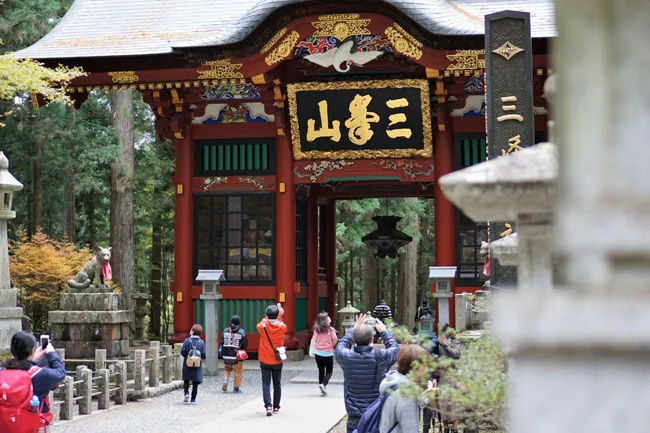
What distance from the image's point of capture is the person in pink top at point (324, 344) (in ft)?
39.3

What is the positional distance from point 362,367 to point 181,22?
1295cm

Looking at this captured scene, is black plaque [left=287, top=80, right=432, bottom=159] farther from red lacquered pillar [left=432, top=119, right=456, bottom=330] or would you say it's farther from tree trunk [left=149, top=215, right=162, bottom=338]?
tree trunk [left=149, top=215, right=162, bottom=338]

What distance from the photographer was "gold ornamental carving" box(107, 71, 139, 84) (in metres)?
16.3

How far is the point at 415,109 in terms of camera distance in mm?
16031

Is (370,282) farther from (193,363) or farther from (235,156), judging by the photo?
(193,363)

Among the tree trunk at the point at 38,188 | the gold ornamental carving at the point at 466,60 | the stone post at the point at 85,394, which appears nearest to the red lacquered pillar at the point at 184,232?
the gold ornamental carving at the point at 466,60

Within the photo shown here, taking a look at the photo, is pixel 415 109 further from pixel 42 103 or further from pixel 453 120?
pixel 42 103

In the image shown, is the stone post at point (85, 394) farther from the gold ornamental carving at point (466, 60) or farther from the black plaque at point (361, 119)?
the gold ornamental carving at point (466, 60)

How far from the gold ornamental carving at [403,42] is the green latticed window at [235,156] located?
3.29 meters

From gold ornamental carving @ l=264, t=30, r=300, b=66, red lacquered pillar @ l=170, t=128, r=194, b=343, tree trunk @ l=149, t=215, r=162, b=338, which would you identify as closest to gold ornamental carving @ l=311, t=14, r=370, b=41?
gold ornamental carving @ l=264, t=30, r=300, b=66

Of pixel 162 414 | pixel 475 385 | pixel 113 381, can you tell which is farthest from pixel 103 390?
pixel 475 385

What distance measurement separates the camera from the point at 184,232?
17219 mm

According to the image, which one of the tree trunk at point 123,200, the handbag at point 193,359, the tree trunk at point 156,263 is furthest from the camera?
the tree trunk at point 156,263

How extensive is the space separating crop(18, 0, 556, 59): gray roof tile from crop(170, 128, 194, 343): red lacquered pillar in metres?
2.06
